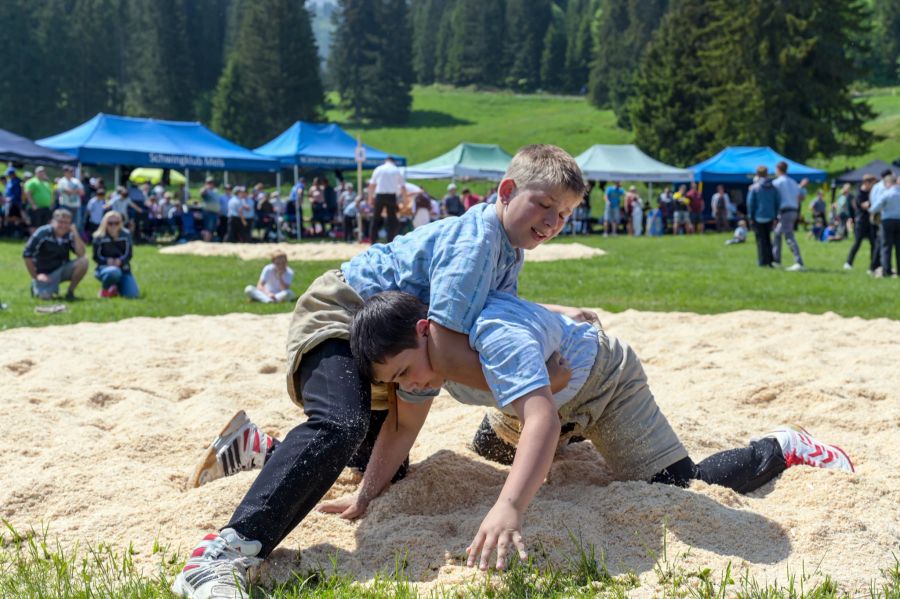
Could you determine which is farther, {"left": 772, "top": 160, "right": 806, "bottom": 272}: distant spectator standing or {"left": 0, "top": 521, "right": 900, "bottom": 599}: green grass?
{"left": 772, "top": 160, "right": 806, "bottom": 272}: distant spectator standing

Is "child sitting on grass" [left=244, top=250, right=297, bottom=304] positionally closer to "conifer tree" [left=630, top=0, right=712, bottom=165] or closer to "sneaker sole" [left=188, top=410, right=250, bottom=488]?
"sneaker sole" [left=188, top=410, right=250, bottom=488]

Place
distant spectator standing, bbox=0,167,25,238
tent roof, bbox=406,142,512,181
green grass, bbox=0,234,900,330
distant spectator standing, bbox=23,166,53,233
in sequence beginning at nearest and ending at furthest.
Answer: green grass, bbox=0,234,900,330, distant spectator standing, bbox=23,166,53,233, distant spectator standing, bbox=0,167,25,238, tent roof, bbox=406,142,512,181

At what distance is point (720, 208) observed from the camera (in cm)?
3011

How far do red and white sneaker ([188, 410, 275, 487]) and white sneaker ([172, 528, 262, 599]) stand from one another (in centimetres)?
98

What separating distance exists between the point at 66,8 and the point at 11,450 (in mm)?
95562

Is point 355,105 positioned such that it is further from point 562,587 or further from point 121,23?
point 562,587

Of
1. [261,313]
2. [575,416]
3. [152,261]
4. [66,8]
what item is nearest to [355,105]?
[66,8]

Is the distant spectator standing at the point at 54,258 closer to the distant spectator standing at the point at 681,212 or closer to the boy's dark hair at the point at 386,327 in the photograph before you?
the boy's dark hair at the point at 386,327

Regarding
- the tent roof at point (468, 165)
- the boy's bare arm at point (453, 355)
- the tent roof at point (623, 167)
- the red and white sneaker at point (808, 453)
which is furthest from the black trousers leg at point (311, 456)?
the tent roof at point (623, 167)

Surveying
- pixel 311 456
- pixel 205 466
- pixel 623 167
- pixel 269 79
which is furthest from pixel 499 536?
pixel 269 79

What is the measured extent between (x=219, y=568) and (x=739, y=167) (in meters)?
32.0

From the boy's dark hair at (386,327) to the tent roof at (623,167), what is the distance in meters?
27.4

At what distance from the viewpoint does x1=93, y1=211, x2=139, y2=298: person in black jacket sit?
10.9 metres

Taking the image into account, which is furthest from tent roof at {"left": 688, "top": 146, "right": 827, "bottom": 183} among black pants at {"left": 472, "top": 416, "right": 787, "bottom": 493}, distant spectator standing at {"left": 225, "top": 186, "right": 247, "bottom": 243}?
black pants at {"left": 472, "top": 416, "right": 787, "bottom": 493}
